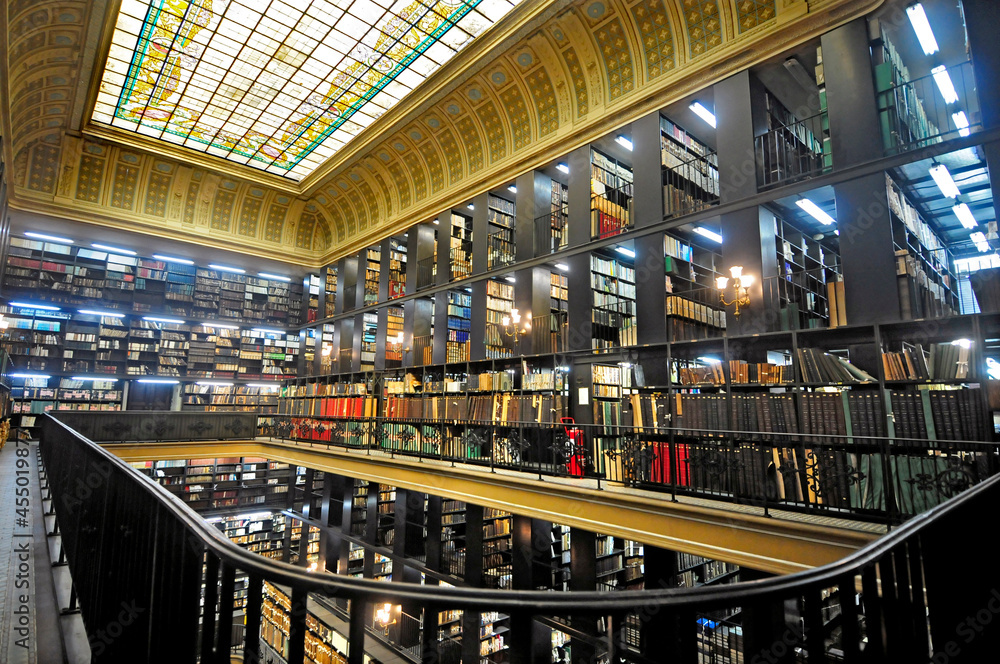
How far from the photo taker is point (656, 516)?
15.9 feet

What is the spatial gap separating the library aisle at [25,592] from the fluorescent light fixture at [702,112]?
8182 mm

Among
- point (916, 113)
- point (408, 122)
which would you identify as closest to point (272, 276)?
point (408, 122)

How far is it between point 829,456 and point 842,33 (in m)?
4.71

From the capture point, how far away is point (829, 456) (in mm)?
4293

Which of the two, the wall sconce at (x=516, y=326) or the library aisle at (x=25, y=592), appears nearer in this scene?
the library aisle at (x=25, y=592)

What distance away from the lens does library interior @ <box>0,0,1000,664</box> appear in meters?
1.52

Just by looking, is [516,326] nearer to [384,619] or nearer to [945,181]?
[384,619]

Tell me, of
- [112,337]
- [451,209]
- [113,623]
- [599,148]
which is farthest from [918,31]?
[112,337]

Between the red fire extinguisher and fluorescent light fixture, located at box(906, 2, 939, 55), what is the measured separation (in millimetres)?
6067

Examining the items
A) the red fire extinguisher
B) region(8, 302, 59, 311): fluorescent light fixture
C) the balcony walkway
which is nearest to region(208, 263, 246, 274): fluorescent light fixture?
region(8, 302, 59, 311): fluorescent light fixture

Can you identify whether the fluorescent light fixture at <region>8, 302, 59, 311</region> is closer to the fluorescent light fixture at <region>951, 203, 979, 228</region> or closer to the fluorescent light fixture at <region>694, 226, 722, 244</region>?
the fluorescent light fixture at <region>694, 226, 722, 244</region>

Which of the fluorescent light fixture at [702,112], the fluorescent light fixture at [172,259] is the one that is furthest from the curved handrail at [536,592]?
the fluorescent light fixture at [172,259]

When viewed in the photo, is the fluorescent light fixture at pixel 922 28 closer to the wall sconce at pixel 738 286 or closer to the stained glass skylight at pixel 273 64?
the wall sconce at pixel 738 286

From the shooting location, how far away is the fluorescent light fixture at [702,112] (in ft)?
23.9
